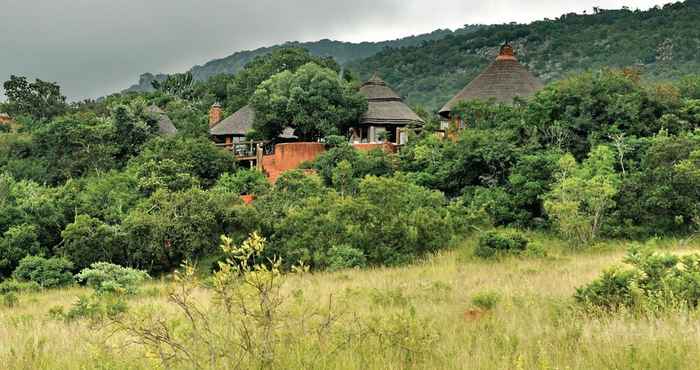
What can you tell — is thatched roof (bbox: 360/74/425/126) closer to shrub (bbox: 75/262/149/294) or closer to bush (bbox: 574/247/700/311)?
shrub (bbox: 75/262/149/294)

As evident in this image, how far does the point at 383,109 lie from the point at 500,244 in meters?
15.2

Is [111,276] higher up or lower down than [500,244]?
lower down

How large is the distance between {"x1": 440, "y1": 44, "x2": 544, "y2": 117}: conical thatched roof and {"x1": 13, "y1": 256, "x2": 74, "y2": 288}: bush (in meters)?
16.5

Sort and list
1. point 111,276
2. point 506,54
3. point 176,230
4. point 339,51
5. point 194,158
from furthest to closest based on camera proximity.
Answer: point 339,51
point 506,54
point 194,158
point 176,230
point 111,276

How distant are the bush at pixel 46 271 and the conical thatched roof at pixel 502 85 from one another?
16491mm

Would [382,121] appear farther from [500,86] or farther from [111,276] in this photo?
[111,276]

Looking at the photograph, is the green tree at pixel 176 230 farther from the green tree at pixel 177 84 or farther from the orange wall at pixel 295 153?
the green tree at pixel 177 84

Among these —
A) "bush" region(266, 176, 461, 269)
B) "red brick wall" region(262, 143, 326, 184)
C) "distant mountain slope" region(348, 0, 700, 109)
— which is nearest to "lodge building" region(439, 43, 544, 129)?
"red brick wall" region(262, 143, 326, 184)

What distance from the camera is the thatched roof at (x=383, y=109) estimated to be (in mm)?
28625

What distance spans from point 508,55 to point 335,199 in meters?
15.5

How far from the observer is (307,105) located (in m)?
26.9

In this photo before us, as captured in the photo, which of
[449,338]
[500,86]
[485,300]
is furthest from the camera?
[500,86]

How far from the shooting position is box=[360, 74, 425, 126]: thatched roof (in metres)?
28.6

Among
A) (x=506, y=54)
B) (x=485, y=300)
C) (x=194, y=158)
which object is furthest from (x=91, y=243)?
(x=506, y=54)
